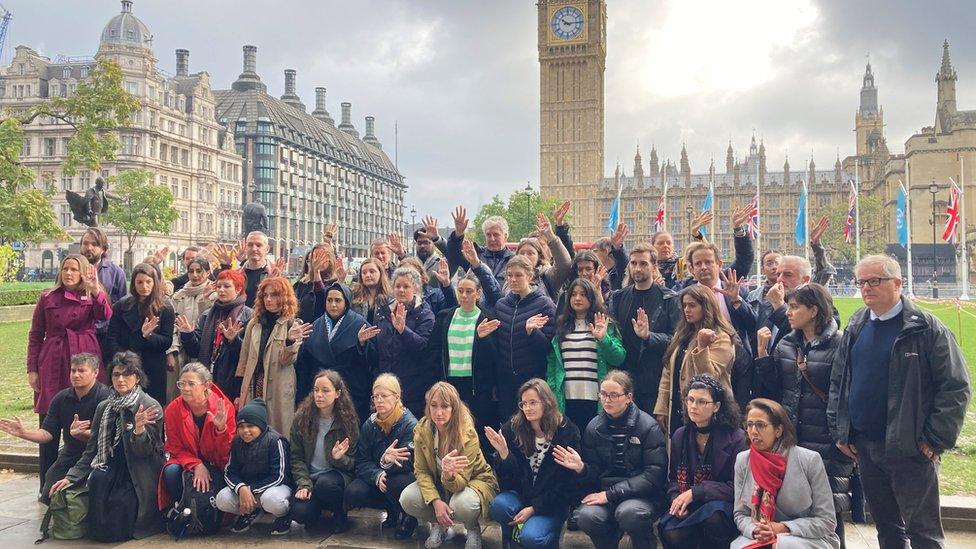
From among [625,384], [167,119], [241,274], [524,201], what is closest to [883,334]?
[625,384]

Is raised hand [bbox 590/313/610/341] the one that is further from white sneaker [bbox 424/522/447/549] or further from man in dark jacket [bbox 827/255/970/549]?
white sneaker [bbox 424/522/447/549]

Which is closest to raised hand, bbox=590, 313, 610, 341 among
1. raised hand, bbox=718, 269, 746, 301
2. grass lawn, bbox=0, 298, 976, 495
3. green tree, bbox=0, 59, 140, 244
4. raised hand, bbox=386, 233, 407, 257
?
raised hand, bbox=718, 269, 746, 301

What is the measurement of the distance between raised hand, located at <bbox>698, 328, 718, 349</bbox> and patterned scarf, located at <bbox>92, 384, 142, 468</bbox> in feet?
14.1

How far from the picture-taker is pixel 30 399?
10.9m

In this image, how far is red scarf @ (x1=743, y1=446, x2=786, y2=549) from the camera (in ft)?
15.0

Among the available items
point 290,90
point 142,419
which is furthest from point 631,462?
point 290,90

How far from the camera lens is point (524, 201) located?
238 ft

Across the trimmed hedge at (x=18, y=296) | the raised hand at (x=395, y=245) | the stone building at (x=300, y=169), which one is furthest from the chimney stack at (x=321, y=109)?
the raised hand at (x=395, y=245)

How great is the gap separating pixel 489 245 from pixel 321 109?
102 metres

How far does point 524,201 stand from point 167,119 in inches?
1284

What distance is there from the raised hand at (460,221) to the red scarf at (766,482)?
3803mm

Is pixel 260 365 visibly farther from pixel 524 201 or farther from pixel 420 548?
pixel 524 201

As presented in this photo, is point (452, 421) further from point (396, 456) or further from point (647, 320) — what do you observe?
point (647, 320)

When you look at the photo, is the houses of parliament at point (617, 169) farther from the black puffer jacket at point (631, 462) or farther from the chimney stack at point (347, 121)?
the black puffer jacket at point (631, 462)
